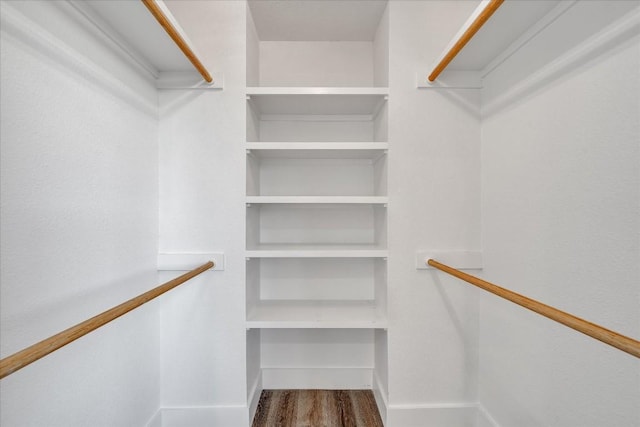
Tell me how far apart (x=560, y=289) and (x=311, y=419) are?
4.37 ft

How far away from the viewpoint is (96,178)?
3.66 ft

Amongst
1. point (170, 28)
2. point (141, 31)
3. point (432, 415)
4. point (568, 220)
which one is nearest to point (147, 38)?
point (141, 31)

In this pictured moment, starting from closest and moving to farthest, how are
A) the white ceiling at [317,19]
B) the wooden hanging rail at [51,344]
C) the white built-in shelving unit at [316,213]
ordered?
the wooden hanging rail at [51,344]
the white ceiling at [317,19]
the white built-in shelving unit at [316,213]

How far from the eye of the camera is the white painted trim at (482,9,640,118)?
854 millimetres

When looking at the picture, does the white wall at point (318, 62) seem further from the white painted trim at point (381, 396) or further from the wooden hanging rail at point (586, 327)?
the white painted trim at point (381, 396)

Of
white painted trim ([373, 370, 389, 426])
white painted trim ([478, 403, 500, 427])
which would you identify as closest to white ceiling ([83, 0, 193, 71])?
white painted trim ([373, 370, 389, 426])

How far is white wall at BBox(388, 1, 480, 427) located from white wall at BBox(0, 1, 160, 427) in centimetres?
117

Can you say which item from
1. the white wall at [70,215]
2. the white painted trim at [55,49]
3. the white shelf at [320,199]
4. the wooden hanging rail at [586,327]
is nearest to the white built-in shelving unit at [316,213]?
the white shelf at [320,199]

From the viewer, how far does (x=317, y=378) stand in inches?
77.9

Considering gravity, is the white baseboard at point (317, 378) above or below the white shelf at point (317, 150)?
below

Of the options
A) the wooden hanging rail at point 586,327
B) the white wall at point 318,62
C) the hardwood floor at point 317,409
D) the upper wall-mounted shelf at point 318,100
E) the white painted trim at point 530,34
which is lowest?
the hardwood floor at point 317,409

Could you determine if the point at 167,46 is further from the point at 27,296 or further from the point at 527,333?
the point at 527,333

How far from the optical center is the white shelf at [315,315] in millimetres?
1595

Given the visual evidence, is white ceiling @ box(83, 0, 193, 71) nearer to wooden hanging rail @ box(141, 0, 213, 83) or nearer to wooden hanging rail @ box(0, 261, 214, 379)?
wooden hanging rail @ box(141, 0, 213, 83)
